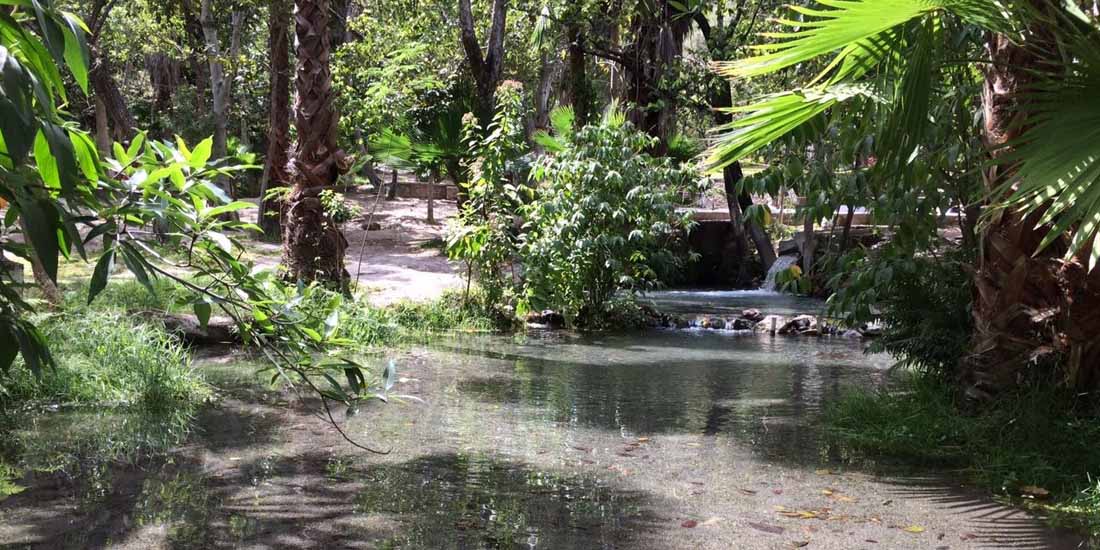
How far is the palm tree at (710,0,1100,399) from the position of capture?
3996 millimetres

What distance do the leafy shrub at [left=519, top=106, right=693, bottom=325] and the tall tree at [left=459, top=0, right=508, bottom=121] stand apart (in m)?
7.14

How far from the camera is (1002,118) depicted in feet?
16.6

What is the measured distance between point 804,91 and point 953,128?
7.10 ft

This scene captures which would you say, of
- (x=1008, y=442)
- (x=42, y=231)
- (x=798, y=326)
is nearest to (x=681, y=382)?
(x=1008, y=442)

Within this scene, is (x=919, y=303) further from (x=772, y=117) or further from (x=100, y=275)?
(x=100, y=275)

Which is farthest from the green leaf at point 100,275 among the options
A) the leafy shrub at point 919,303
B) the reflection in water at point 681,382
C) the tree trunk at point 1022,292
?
the leafy shrub at point 919,303

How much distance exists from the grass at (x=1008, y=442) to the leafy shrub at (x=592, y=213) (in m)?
5.25

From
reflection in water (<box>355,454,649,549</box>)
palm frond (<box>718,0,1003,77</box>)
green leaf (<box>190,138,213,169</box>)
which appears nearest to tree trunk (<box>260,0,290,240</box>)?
reflection in water (<box>355,454,649,549</box>)

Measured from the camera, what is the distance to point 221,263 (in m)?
3.14

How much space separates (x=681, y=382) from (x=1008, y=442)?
322 centimetres

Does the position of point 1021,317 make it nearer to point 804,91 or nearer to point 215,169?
point 804,91

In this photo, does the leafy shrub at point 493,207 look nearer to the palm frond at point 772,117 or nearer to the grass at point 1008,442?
the grass at point 1008,442

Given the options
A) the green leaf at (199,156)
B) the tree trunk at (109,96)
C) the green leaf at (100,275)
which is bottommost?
the green leaf at (100,275)

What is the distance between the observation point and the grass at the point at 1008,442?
4527 millimetres
